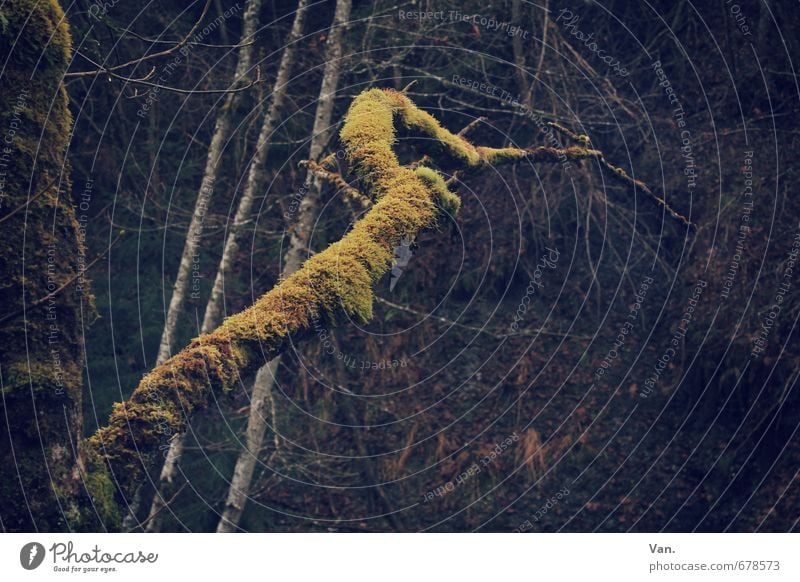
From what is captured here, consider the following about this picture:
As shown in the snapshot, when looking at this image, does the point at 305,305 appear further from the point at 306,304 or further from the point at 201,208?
the point at 201,208

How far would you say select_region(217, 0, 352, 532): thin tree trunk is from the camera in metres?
8.80

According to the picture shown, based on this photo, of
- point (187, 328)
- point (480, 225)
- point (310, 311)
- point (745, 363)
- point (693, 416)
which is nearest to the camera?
point (310, 311)

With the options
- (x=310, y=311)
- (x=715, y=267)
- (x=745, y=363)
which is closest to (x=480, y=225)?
(x=715, y=267)

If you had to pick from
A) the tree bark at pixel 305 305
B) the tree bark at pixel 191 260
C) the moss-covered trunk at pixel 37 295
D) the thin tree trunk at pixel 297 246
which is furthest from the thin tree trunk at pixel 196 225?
the moss-covered trunk at pixel 37 295

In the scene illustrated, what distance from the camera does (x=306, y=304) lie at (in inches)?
175

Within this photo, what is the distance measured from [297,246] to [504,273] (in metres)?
3.47

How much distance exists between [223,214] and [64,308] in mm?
7683

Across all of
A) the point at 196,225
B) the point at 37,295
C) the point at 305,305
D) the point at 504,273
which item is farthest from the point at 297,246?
the point at 37,295

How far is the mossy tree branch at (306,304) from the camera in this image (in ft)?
13.7

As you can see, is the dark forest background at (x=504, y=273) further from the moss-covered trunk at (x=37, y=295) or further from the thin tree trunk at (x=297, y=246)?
the moss-covered trunk at (x=37, y=295)

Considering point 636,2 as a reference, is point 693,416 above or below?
below

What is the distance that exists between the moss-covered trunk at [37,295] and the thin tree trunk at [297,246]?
4.59m

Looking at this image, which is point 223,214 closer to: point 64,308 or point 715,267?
point 715,267

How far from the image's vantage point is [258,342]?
4.36 meters
